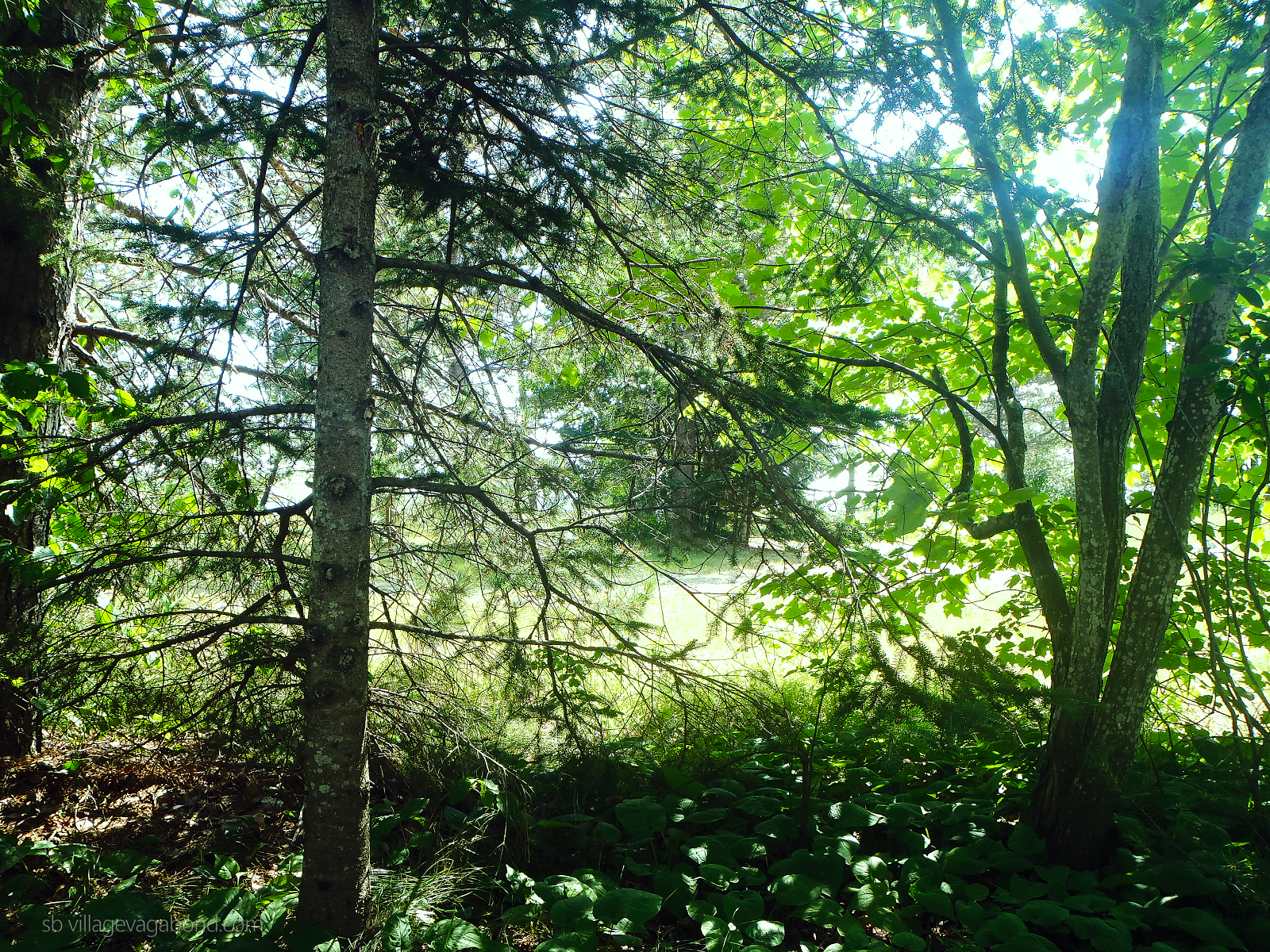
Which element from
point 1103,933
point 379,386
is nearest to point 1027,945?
point 1103,933

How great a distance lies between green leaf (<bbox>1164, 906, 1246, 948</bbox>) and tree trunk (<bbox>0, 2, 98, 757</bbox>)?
527 centimetres

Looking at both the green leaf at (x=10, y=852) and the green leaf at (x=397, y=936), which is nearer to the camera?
the green leaf at (x=397, y=936)

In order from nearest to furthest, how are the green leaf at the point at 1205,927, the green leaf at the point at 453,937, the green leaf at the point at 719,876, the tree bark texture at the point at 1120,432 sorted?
the green leaf at the point at 453,937, the green leaf at the point at 1205,927, the green leaf at the point at 719,876, the tree bark texture at the point at 1120,432

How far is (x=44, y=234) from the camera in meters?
3.65

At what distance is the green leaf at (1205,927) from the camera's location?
2.62 m

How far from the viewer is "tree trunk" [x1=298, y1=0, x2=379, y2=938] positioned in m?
2.65

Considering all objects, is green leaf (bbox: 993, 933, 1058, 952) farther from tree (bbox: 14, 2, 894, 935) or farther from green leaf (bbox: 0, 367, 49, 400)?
green leaf (bbox: 0, 367, 49, 400)

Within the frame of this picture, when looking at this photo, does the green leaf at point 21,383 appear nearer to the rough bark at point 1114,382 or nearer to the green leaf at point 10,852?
the green leaf at point 10,852

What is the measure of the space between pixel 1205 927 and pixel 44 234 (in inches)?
235

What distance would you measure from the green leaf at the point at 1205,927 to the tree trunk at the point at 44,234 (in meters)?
5.27

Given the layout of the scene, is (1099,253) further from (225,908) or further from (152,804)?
(152,804)

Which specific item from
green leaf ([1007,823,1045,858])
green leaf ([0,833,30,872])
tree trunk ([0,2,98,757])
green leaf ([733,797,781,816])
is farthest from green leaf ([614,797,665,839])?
tree trunk ([0,2,98,757])

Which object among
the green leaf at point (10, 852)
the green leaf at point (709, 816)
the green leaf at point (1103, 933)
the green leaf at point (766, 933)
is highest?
the green leaf at point (709, 816)

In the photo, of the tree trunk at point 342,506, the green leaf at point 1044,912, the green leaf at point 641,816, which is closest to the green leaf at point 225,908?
the tree trunk at point 342,506
